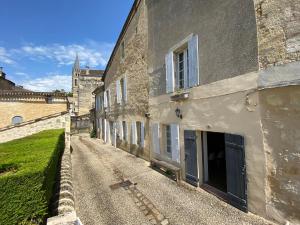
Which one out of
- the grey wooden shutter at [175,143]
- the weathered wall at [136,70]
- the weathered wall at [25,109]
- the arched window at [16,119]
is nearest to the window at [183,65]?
the grey wooden shutter at [175,143]

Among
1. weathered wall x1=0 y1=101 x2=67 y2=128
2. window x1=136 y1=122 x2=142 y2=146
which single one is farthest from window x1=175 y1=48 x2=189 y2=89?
weathered wall x1=0 y1=101 x2=67 y2=128

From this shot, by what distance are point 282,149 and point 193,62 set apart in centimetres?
341

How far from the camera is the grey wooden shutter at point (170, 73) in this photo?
24.2 feet

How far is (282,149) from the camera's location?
3900 mm

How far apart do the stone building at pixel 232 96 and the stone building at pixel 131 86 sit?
910 millimetres

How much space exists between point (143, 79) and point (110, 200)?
20.1 ft

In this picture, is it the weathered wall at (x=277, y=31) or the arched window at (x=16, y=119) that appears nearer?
the weathered wall at (x=277, y=31)

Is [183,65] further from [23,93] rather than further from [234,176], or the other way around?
[23,93]

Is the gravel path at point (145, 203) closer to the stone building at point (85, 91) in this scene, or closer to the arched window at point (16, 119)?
the arched window at point (16, 119)

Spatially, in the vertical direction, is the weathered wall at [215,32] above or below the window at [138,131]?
above

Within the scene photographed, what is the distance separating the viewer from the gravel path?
14.8ft

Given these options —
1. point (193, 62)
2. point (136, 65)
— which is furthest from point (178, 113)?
point (136, 65)

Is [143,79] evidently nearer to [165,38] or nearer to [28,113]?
[165,38]

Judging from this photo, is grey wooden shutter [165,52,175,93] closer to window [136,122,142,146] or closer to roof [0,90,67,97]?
window [136,122,142,146]
